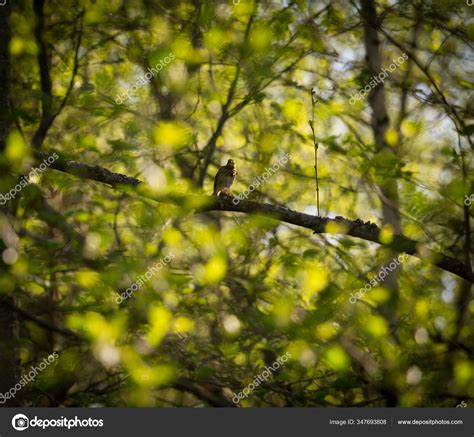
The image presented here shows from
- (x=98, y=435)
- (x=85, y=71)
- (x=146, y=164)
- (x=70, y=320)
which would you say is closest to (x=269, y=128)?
(x=146, y=164)

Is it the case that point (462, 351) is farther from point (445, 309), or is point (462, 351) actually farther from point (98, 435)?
point (98, 435)

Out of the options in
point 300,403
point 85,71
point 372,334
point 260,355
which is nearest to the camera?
point 372,334

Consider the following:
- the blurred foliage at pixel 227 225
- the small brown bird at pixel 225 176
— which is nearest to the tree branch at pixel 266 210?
the blurred foliage at pixel 227 225

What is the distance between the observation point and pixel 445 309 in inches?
184

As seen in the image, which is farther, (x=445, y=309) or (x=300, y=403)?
(x=445, y=309)

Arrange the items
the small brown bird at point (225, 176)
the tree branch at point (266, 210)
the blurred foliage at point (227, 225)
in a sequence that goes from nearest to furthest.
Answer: the tree branch at point (266, 210), the blurred foliage at point (227, 225), the small brown bird at point (225, 176)

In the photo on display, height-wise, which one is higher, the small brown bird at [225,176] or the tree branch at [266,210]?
the small brown bird at [225,176]

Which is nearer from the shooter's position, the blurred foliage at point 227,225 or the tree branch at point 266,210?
the tree branch at point 266,210

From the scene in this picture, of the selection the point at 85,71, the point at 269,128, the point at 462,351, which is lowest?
the point at 462,351

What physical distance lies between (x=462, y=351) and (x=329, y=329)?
4.03 feet

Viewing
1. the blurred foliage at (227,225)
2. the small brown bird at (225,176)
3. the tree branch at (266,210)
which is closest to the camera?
the tree branch at (266,210)

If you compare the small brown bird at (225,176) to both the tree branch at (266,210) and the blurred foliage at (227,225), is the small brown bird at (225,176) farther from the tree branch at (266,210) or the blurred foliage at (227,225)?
the tree branch at (266,210)

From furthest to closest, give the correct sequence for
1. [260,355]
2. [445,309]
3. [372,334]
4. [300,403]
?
[260,355]
[445,309]
[300,403]
[372,334]

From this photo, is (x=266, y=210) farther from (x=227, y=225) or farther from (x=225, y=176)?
(x=227, y=225)
